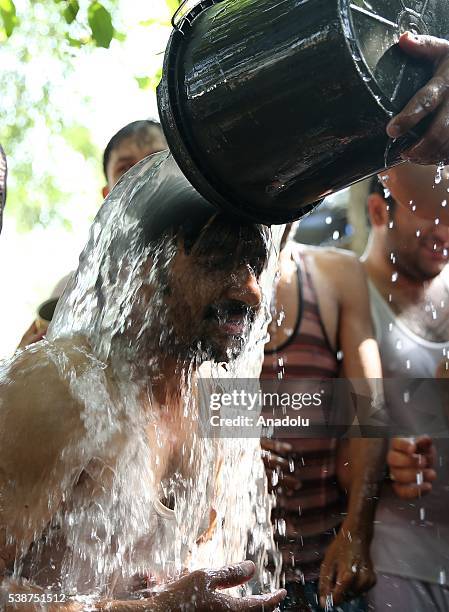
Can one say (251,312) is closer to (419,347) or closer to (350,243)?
(419,347)

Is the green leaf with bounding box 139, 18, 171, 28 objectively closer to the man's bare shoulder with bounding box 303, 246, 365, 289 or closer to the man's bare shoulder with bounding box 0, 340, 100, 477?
the man's bare shoulder with bounding box 303, 246, 365, 289

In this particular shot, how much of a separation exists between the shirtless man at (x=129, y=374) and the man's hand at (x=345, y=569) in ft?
2.84

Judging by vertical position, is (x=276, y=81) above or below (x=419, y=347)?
above

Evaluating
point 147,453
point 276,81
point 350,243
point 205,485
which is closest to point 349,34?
point 276,81

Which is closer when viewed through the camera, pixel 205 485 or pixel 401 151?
pixel 401 151

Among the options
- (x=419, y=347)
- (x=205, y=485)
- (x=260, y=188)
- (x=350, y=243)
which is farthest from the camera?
(x=350, y=243)

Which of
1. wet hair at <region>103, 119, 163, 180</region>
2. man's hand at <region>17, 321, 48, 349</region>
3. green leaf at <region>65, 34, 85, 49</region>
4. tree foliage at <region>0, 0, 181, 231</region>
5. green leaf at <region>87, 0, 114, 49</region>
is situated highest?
tree foliage at <region>0, 0, 181, 231</region>

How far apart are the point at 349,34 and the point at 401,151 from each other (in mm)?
289

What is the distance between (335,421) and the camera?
10.9 feet

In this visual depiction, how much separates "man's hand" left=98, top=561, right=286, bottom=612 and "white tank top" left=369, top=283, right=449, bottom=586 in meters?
1.24

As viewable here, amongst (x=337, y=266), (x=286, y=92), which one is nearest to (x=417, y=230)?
(x=337, y=266)

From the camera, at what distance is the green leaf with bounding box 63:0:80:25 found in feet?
13.2

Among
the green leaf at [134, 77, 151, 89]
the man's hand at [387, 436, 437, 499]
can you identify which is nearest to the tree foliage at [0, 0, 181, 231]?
the green leaf at [134, 77, 151, 89]

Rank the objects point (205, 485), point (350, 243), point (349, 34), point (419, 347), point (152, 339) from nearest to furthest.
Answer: point (349, 34) → point (152, 339) → point (205, 485) → point (419, 347) → point (350, 243)
